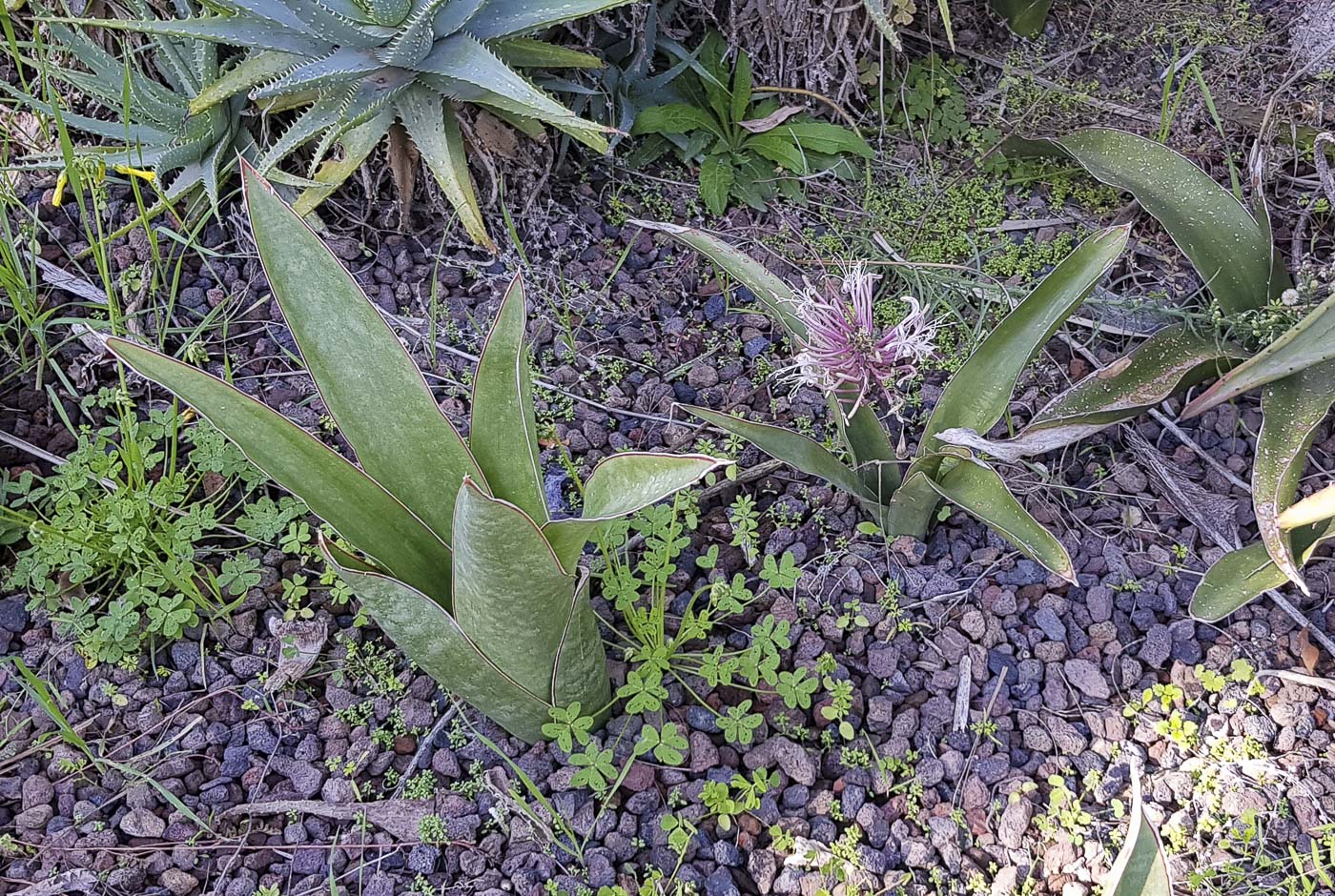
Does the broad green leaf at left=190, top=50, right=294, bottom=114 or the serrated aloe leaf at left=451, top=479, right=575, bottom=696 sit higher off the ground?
the broad green leaf at left=190, top=50, right=294, bottom=114

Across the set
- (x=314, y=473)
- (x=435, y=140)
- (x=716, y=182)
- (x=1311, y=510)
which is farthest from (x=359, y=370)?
(x=1311, y=510)

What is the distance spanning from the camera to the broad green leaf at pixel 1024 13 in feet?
7.02

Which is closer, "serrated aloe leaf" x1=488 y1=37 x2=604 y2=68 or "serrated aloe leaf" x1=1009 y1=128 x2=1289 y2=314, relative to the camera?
"serrated aloe leaf" x1=1009 y1=128 x2=1289 y2=314

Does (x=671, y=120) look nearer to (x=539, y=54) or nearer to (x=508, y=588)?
(x=539, y=54)

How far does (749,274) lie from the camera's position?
1387 mm

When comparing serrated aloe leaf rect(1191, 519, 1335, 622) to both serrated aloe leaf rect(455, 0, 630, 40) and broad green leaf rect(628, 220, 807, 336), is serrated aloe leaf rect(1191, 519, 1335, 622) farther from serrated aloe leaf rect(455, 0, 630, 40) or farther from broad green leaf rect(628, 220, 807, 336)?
serrated aloe leaf rect(455, 0, 630, 40)

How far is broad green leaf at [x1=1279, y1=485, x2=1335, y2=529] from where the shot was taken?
121cm

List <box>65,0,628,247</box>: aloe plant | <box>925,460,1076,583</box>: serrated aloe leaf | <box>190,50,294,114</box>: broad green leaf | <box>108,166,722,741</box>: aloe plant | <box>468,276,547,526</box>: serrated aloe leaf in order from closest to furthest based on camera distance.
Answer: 1. <box>108,166,722,741</box>: aloe plant
2. <box>468,276,547,526</box>: serrated aloe leaf
3. <box>925,460,1076,583</box>: serrated aloe leaf
4. <box>65,0,628,247</box>: aloe plant
5. <box>190,50,294,114</box>: broad green leaf

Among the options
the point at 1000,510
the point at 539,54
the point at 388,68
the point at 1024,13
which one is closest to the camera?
the point at 1000,510

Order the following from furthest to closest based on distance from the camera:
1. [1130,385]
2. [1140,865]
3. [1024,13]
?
[1024,13]
[1130,385]
[1140,865]

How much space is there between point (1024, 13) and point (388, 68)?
54.4 inches

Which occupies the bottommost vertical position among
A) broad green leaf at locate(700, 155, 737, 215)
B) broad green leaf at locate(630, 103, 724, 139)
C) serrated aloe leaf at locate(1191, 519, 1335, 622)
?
serrated aloe leaf at locate(1191, 519, 1335, 622)

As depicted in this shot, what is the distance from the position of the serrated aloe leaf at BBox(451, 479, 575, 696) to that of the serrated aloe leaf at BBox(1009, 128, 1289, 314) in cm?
116

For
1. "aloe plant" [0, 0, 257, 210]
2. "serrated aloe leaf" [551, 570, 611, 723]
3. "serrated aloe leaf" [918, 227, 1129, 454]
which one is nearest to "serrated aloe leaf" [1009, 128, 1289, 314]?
"serrated aloe leaf" [918, 227, 1129, 454]
